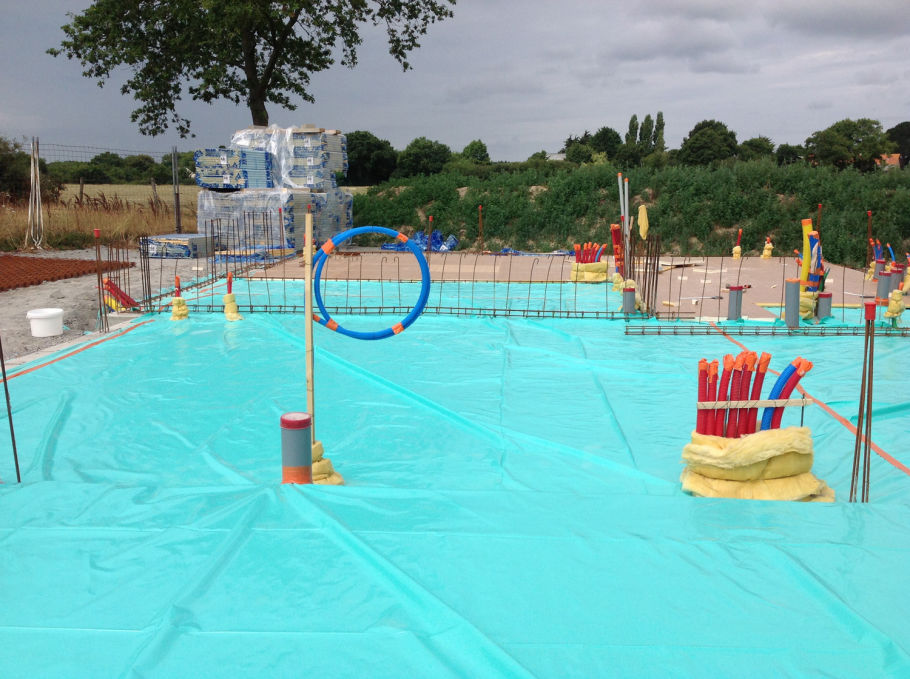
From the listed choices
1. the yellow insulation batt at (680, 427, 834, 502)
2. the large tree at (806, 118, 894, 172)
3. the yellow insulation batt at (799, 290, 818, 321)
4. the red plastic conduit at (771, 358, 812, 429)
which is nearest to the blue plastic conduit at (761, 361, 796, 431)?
the red plastic conduit at (771, 358, 812, 429)

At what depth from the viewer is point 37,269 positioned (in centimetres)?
1358

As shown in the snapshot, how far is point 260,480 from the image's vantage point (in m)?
4.50

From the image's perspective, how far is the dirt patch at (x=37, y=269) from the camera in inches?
476

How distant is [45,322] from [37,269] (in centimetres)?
604

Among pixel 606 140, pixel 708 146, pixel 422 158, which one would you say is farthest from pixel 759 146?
pixel 422 158

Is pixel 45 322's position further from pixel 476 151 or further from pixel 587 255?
pixel 476 151

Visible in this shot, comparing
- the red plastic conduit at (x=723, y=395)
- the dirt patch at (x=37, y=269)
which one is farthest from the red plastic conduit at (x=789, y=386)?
the dirt patch at (x=37, y=269)

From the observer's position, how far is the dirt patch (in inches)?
476

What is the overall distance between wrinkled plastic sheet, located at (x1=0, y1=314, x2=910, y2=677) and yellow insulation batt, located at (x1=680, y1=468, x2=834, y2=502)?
29 centimetres

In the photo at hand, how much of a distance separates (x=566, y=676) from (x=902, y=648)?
3.65ft

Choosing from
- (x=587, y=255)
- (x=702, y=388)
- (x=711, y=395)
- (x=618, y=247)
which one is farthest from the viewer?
(x=587, y=255)

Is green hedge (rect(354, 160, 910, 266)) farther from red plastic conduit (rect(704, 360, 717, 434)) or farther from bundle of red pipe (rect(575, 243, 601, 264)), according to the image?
red plastic conduit (rect(704, 360, 717, 434))

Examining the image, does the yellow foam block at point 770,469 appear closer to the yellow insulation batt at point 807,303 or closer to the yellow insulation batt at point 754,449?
the yellow insulation batt at point 754,449

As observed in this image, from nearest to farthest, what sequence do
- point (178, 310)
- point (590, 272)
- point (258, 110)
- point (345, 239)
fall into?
point (345, 239), point (178, 310), point (590, 272), point (258, 110)
